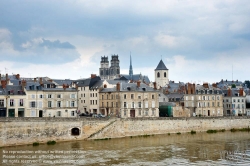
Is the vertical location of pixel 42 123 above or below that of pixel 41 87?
below

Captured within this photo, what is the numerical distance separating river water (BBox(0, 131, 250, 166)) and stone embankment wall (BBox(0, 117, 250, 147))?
61.1 inches

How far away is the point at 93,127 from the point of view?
55.2 m

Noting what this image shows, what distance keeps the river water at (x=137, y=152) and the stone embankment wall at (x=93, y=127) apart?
1.55m

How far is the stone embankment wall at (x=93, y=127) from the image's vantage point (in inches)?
1921

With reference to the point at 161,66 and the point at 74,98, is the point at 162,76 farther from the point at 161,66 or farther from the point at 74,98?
the point at 74,98

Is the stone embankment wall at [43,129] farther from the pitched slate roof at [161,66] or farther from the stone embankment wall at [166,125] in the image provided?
the pitched slate roof at [161,66]

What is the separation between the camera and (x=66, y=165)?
125 feet

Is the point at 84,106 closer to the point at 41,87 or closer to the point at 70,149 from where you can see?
the point at 41,87

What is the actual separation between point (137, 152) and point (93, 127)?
37.5ft

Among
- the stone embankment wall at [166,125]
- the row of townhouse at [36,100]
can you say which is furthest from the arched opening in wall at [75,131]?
the row of townhouse at [36,100]

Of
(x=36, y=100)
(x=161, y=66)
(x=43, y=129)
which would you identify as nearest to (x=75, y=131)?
(x=43, y=129)

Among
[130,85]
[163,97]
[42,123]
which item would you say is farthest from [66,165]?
[163,97]

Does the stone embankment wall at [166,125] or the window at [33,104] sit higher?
the window at [33,104]

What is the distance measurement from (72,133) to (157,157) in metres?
16.3
